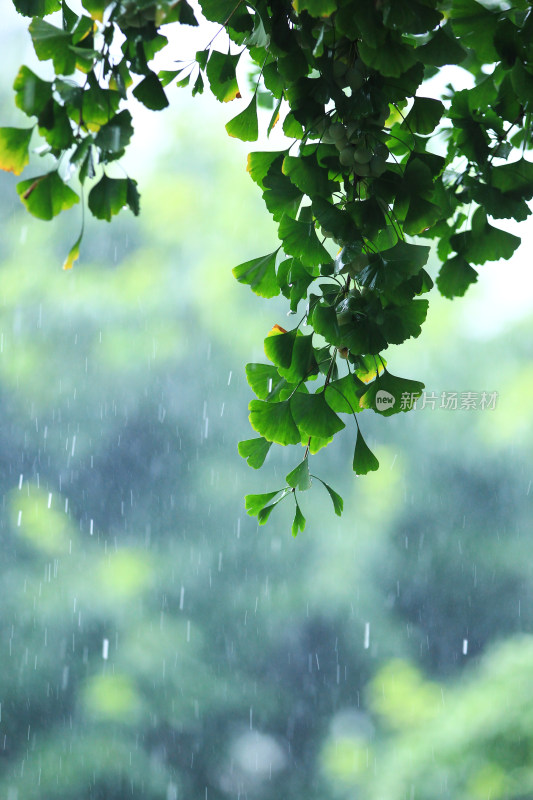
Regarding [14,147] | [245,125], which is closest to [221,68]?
[245,125]

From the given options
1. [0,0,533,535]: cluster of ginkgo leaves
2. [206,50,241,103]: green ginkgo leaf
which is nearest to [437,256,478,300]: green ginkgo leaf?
[0,0,533,535]: cluster of ginkgo leaves

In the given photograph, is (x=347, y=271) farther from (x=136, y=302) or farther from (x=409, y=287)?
(x=136, y=302)

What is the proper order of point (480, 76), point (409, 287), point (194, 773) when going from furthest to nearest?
1. point (194, 773)
2. point (480, 76)
3. point (409, 287)

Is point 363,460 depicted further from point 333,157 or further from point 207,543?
point 207,543

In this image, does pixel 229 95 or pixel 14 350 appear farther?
pixel 14 350

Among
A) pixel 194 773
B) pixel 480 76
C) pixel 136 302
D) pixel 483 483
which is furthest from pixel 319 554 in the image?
pixel 480 76

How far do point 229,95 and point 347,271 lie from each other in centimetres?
14

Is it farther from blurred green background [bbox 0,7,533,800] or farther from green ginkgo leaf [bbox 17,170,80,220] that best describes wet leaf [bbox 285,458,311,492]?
blurred green background [bbox 0,7,533,800]

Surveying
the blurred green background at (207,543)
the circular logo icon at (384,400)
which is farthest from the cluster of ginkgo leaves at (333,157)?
the blurred green background at (207,543)

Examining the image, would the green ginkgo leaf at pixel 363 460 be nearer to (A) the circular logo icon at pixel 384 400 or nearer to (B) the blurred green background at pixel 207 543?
(A) the circular logo icon at pixel 384 400

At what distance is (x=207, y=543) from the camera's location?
238 cm

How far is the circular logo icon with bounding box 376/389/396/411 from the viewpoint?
1.59 ft

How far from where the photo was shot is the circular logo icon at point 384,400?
0.48m

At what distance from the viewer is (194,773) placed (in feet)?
7.54
